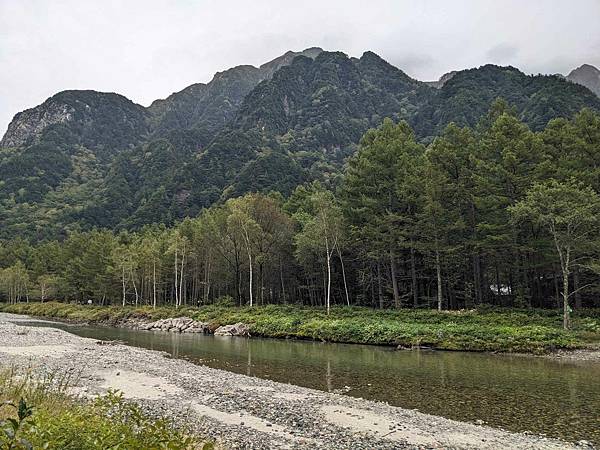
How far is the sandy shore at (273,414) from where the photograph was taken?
1192 cm

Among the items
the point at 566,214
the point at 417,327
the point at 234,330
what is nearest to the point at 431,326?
the point at 417,327

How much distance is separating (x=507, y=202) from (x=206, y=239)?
43.6 meters

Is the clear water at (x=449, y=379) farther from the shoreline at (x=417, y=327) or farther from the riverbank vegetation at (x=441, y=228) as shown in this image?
the riverbank vegetation at (x=441, y=228)

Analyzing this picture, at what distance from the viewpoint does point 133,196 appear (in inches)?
7781

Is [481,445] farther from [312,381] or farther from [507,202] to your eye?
[507,202]

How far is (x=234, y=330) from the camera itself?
149ft

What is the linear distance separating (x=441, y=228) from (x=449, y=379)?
22900 millimetres

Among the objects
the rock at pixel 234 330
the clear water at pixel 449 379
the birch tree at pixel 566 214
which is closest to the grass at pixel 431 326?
the rock at pixel 234 330

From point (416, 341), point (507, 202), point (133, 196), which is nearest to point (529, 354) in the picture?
point (416, 341)

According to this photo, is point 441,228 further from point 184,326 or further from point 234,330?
point 184,326

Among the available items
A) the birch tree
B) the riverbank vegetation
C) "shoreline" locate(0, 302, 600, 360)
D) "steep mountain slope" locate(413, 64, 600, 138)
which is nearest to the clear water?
"shoreline" locate(0, 302, 600, 360)

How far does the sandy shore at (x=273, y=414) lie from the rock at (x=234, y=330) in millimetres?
20806

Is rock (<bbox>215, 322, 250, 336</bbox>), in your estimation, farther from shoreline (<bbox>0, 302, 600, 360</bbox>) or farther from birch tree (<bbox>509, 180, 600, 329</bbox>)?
birch tree (<bbox>509, 180, 600, 329</bbox>)

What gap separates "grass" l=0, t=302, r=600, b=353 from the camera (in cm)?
3000
